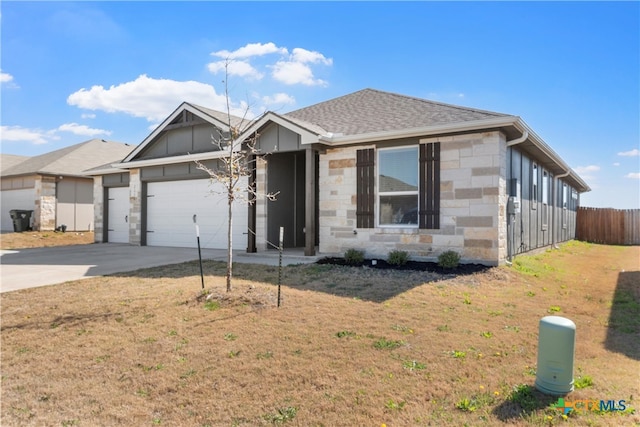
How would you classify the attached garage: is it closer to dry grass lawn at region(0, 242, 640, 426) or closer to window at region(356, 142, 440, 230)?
dry grass lawn at region(0, 242, 640, 426)

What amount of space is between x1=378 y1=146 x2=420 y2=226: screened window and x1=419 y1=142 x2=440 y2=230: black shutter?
215mm

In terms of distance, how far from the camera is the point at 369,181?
31.3 ft

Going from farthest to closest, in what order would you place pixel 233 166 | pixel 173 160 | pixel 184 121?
pixel 184 121
pixel 173 160
pixel 233 166

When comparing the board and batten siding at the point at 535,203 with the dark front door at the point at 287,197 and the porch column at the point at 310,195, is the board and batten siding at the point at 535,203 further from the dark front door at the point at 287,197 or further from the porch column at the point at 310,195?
the dark front door at the point at 287,197

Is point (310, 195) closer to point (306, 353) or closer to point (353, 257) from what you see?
point (353, 257)

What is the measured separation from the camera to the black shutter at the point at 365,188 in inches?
374

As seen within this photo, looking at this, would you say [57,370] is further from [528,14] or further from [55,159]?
[55,159]

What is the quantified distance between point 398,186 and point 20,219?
67.4ft

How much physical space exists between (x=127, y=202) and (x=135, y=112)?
5.02m

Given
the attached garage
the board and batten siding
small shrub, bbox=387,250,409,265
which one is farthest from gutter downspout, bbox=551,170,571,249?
the attached garage

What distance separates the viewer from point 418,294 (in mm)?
6262

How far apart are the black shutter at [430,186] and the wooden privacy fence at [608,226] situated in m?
17.9

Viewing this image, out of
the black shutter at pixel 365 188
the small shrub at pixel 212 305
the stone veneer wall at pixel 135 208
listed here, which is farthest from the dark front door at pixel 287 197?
the stone veneer wall at pixel 135 208

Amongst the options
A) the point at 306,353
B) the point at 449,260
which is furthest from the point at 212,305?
the point at 449,260
